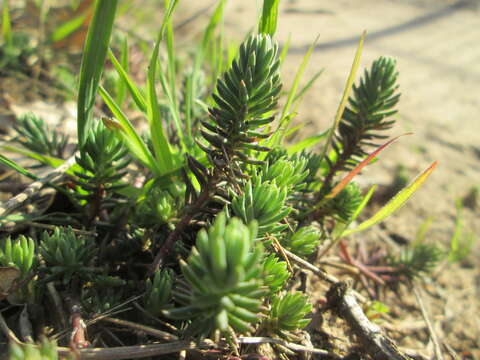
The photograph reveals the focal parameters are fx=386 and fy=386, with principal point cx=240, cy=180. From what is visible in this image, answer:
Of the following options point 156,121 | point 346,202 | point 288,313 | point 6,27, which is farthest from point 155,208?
point 6,27

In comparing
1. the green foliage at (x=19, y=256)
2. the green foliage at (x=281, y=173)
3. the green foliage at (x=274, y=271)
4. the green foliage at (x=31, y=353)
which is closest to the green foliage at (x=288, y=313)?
the green foliage at (x=274, y=271)

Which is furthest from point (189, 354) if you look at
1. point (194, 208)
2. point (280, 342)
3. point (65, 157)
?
point (65, 157)

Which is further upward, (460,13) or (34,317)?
(460,13)

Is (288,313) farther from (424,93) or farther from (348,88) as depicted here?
(424,93)

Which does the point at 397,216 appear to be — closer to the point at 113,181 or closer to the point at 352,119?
the point at 352,119

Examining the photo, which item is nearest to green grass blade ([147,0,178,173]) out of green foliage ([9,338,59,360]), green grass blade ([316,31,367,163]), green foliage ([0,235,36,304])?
green foliage ([0,235,36,304])

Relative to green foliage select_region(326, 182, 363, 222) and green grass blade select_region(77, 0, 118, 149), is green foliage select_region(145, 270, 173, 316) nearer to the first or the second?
green grass blade select_region(77, 0, 118, 149)

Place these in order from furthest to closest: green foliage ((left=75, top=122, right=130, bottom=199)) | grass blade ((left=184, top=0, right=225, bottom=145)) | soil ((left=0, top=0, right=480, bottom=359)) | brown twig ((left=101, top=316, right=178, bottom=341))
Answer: soil ((left=0, top=0, right=480, bottom=359)), grass blade ((left=184, top=0, right=225, bottom=145)), green foliage ((left=75, top=122, right=130, bottom=199)), brown twig ((left=101, top=316, right=178, bottom=341))
